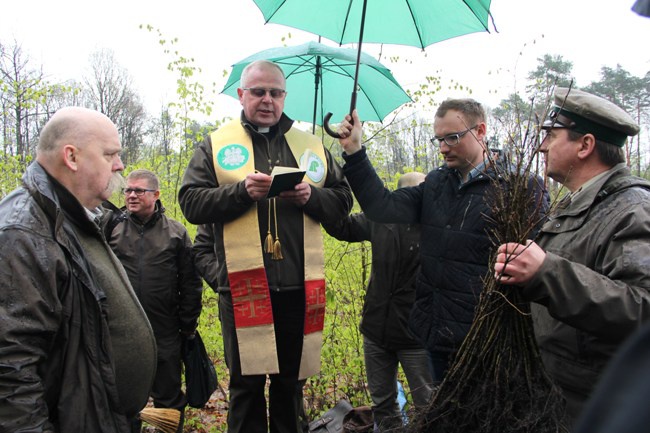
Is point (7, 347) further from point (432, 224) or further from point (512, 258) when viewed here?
point (432, 224)

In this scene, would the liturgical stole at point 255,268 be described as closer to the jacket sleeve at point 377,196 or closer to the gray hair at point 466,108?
the jacket sleeve at point 377,196

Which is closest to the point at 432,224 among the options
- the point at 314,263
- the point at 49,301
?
the point at 314,263

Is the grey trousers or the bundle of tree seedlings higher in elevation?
the bundle of tree seedlings

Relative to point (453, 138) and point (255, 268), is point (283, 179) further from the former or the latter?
point (453, 138)

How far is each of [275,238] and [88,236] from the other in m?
1.14

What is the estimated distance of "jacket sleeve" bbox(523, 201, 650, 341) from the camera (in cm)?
182

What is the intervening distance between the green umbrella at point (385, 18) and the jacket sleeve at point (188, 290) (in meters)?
2.12

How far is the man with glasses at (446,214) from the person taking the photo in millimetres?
2721

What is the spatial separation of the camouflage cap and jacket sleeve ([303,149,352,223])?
4.51ft

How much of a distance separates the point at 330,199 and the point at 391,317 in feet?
3.76

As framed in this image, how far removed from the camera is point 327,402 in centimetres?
499

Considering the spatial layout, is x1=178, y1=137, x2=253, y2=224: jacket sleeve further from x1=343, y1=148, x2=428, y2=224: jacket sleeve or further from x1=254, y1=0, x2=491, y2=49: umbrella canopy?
x1=254, y1=0, x2=491, y2=49: umbrella canopy

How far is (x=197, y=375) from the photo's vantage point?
4.29m

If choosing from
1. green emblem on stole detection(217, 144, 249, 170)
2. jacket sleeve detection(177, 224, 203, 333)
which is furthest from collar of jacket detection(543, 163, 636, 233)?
jacket sleeve detection(177, 224, 203, 333)
